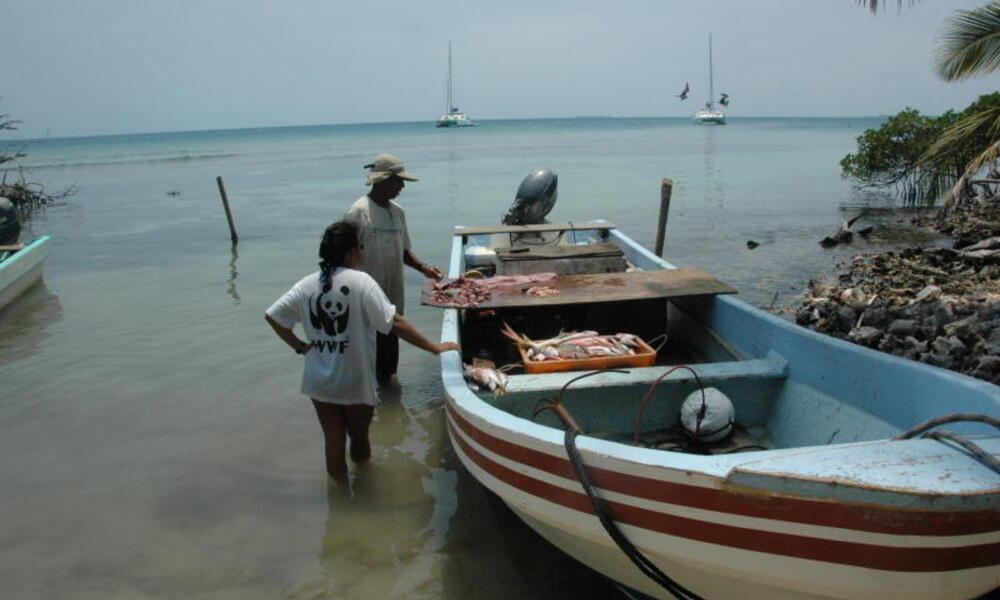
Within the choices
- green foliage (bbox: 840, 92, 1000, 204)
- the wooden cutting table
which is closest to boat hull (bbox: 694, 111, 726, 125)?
green foliage (bbox: 840, 92, 1000, 204)

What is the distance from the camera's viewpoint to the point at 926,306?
292 inches

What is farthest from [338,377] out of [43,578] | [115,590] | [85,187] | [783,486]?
[85,187]

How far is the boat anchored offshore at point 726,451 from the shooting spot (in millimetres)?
2240

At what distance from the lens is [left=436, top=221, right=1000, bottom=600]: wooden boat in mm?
2227

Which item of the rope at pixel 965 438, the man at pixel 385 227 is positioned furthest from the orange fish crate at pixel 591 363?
the rope at pixel 965 438

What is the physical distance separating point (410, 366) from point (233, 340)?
9.16 ft

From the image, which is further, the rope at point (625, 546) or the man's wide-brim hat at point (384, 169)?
the man's wide-brim hat at point (384, 169)

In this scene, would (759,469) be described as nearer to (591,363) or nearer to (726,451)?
(726,451)

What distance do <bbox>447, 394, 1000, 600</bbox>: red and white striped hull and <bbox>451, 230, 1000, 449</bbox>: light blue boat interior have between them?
1066mm

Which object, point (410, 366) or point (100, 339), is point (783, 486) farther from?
point (100, 339)

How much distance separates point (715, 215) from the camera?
20625 millimetres

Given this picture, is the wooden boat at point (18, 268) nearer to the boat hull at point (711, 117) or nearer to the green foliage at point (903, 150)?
the green foliage at point (903, 150)

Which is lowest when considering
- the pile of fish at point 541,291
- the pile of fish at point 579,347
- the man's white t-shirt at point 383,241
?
the pile of fish at point 579,347

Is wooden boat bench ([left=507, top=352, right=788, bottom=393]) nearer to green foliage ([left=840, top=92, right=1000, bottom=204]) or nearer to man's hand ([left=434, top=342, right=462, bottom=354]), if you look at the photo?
man's hand ([left=434, top=342, right=462, bottom=354])
